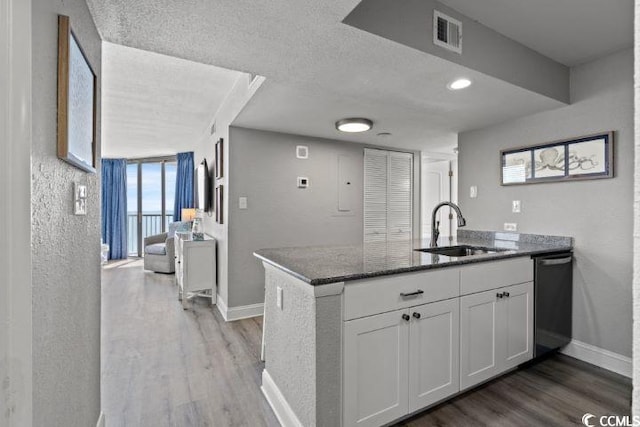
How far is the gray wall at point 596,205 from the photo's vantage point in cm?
224

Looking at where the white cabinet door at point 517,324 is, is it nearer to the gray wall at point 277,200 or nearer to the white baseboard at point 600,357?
the white baseboard at point 600,357

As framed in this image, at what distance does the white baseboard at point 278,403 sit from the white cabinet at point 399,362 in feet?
1.02

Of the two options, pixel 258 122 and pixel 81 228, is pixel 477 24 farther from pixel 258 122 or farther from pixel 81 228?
pixel 81 228

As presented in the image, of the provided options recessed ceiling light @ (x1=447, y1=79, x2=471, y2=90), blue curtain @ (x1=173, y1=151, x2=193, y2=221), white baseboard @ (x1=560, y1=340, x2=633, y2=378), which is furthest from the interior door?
blue curtain @ (x1=173, y1=151, x2=193, y2=221)

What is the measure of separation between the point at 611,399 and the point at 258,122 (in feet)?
11.0

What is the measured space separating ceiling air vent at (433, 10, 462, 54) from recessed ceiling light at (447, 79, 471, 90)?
0.27m

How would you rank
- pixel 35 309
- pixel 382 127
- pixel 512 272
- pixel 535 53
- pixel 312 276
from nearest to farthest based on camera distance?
pixel 35 309, pixel 312 276, pixel 512 272, pixel 535 53, pixel 382 127

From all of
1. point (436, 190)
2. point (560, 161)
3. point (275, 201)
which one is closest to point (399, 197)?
point (436, 190)

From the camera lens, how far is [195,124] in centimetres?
458

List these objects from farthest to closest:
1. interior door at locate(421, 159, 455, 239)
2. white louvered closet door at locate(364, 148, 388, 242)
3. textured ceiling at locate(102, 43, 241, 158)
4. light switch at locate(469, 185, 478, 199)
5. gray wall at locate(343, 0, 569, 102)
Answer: interior door at locate(421, 159, 455, 239) → white louvered closet door at locate(364, 148, 388, 242) → light switch at locate(469, 185, 478, 199) → textured ceiling at locate(102, 43, 241, 158) → gray wall at locate(343, 0, 569, 102)

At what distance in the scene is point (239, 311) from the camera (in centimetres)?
329

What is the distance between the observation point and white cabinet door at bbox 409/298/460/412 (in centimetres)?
164

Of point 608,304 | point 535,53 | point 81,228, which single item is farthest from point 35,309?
point 608,304

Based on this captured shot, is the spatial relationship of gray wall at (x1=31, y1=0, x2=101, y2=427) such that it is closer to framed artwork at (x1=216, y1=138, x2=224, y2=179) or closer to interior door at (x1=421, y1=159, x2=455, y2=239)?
framed artwork at (x1=216, y1=138, x2=224, y2=179)
